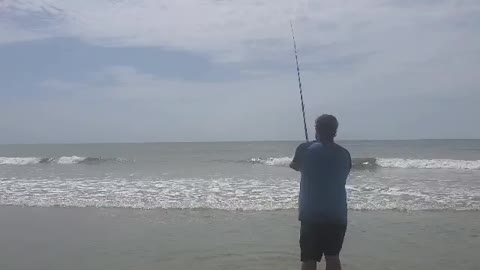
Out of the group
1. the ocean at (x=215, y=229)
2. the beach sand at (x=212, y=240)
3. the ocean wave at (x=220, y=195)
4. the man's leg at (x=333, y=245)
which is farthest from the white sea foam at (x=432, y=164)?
the man's leg at (x=333, y=245)

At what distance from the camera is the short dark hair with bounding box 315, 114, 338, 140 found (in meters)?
3.88

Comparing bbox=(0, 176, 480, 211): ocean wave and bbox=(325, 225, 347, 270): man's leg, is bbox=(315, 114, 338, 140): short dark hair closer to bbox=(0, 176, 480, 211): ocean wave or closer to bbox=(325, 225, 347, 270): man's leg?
bbox=(325, 225, 347, 270): man's leg

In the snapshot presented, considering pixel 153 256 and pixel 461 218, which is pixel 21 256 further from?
pixel 461 218

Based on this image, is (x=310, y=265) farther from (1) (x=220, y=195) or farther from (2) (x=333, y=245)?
(1) (x=220, y=195)

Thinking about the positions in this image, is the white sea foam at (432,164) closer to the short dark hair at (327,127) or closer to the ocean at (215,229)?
the ocean at (215,229)

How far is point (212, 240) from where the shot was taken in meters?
7.13

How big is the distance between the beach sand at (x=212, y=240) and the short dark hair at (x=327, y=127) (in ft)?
8.36

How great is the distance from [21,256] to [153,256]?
1.82 metres

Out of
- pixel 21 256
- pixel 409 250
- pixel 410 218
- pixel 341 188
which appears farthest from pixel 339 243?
pixel 410 218

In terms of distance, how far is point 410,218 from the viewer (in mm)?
8867

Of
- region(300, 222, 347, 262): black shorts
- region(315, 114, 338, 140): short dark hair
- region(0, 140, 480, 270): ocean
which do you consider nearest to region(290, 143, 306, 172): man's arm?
region(315, 114, 338, 140): short dark hair

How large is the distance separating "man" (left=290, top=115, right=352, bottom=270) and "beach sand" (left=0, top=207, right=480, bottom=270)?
2.02 m

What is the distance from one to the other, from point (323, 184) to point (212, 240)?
371 cm

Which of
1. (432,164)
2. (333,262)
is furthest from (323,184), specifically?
(432,164)
